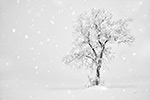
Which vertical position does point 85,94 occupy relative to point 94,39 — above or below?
below

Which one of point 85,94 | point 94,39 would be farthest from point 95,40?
point 85,94

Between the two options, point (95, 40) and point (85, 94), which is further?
point (95, 40)

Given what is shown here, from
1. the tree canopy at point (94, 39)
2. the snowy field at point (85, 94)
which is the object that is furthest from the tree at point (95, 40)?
the snowy field at point (85, 94)

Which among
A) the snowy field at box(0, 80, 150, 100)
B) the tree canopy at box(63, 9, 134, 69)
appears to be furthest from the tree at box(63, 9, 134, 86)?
the snowy field at box(0, 80, 150, 100)

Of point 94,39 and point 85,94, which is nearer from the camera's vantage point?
point 85,94

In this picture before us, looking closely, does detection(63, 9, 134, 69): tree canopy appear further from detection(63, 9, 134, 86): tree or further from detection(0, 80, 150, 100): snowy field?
detection(0, 80, 150, 100): snowy field

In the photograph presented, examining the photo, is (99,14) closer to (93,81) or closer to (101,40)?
(101,40)

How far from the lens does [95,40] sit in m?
23.2

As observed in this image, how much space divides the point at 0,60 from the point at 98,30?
8467 cm

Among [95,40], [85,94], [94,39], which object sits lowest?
[85,94]

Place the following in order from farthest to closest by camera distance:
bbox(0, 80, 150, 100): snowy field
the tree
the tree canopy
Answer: the tree canopy, the tree, bbox(0, 80, 150, 100): snowy field

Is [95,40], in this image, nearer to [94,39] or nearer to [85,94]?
[94,39]

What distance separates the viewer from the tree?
23.0m

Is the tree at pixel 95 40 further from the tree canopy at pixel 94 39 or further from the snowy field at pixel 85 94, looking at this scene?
the snowy field at pixel 85 94
